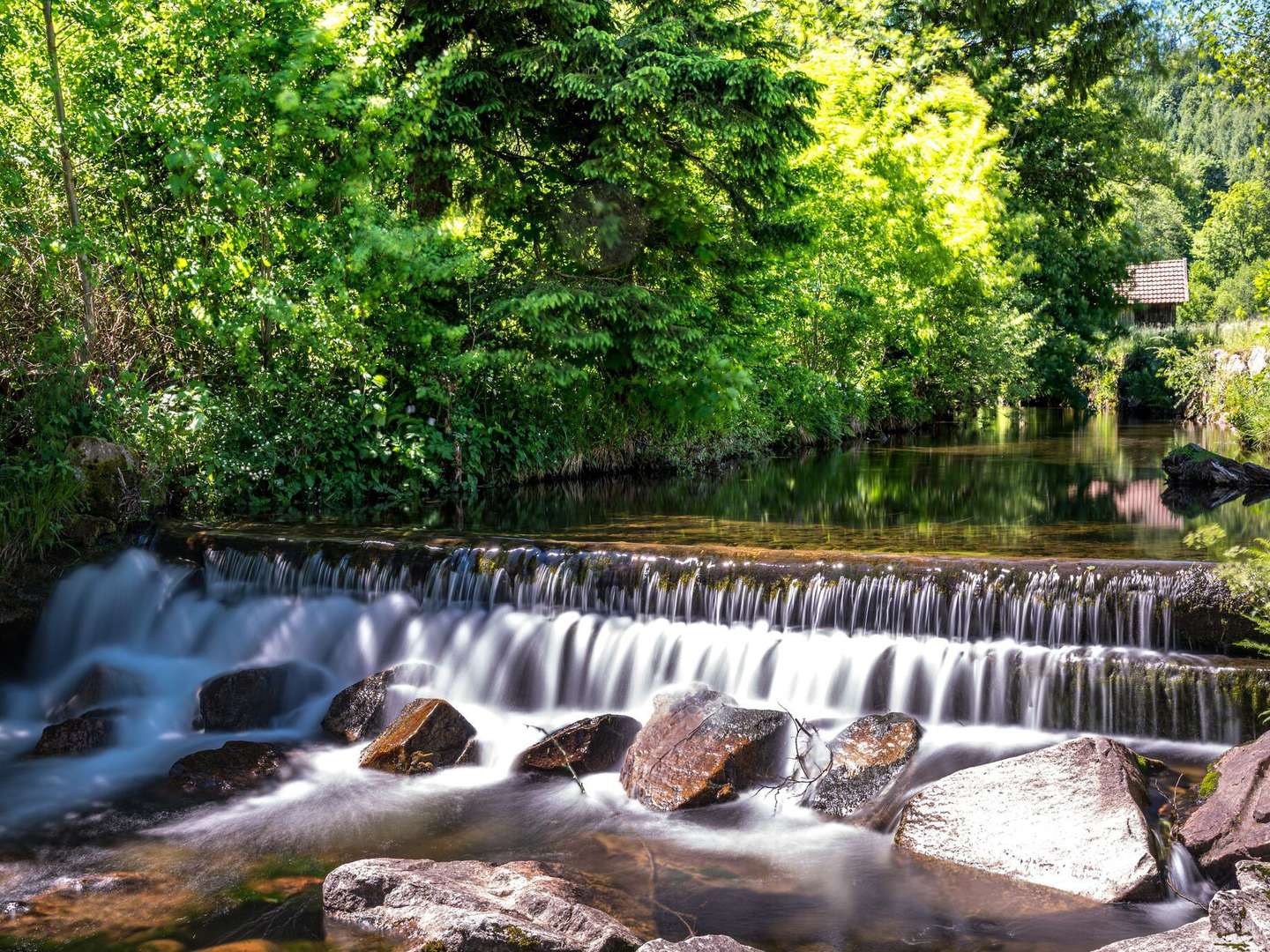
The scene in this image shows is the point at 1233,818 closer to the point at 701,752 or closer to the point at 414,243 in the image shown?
the point at 701,752

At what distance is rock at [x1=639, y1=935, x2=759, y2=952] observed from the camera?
4629 millimetres

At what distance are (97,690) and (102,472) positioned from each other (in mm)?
3197

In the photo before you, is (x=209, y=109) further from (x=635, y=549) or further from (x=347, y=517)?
(x=635, y=549)

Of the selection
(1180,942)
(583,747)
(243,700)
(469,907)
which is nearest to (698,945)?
(469,907)

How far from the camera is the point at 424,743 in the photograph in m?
8.05

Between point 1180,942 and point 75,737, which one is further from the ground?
point 1180,942

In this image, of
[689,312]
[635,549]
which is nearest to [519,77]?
[689,312]

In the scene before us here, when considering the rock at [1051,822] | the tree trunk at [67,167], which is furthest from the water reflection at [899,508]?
the tree trunk at [67,167]

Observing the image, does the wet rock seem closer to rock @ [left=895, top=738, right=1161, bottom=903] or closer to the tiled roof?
rock @ [left=895, top=738, right=1161, bottom=903]

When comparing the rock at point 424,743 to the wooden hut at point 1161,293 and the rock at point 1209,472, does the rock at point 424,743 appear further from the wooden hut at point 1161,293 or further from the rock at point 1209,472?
the wooden hut at point 1161,293

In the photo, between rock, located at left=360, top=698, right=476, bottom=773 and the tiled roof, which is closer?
rock, located at left=360, top=698, right=476, bottom=773

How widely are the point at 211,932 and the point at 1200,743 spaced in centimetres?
623

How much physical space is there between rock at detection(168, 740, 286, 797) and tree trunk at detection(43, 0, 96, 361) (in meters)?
5.87

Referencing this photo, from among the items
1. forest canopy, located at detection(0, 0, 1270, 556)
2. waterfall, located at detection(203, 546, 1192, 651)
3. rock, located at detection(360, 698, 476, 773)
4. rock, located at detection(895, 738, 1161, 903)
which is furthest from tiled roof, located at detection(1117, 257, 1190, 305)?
rock, located at detection(360, 698, 476, 773)
